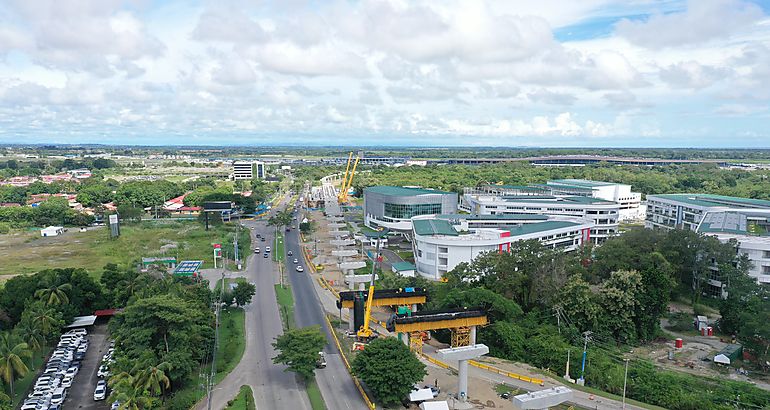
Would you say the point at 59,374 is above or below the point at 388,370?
below

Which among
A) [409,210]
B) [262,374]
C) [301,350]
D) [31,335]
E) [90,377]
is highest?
[409,210]

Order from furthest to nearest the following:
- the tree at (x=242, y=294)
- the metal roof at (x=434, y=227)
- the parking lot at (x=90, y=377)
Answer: the metal roof at (x=434, y=227) → the tree at (x=242, y=294) → the parking lot at (x=90, y=377)

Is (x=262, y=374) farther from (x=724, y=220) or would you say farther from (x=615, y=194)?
(x=615, y=194)

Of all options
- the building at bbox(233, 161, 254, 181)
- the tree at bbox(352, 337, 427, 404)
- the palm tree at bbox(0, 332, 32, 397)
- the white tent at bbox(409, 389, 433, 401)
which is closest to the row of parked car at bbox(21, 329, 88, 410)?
the palm tree at bbox(0, 332, 32, 397)

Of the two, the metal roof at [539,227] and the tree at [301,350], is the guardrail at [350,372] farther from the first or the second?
the metal roof at [539,227]

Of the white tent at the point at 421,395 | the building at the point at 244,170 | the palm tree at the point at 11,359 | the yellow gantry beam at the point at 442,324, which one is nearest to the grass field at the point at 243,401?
the white tent at the point at 421,395

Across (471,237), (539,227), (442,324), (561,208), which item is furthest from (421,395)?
(561,208)

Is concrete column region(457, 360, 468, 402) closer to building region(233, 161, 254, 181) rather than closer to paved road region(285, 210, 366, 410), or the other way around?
paved road region(285, 210, 366, 410)
